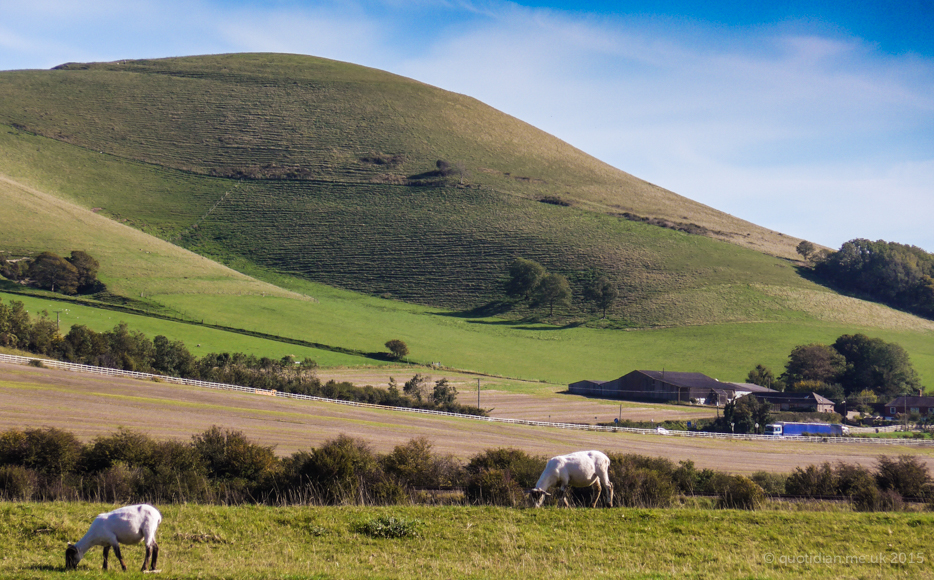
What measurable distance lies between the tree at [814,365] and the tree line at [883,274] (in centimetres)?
4784

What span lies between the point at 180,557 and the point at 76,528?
9.15 ft

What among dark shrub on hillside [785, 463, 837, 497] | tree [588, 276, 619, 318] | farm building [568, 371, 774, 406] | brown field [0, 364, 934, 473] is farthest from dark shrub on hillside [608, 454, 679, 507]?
tree [588, 276, 619, 318]

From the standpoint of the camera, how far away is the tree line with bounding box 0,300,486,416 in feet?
188

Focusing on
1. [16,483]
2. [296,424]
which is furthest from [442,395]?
[16,483]

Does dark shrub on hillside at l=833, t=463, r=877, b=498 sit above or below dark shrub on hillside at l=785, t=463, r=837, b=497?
above

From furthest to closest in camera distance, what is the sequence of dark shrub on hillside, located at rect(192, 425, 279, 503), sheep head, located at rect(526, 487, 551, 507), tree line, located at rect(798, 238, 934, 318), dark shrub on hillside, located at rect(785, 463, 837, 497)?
tree line, located at rect(798, 238, 934, 318) → dark shrub on hillside, located at rect(785, 463, 837, 497) → dark shrub on hillside, located at rect(192, 425, 279, 503) → sheep head, located at rect(526, 487, 551, 507)

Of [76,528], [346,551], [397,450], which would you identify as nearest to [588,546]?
[346,551]

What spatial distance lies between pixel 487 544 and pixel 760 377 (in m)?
86.3

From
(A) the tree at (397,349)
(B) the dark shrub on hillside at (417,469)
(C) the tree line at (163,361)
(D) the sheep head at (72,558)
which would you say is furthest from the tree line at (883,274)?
(D) the sheep head at (72,558)

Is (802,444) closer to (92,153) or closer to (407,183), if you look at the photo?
(407,183)

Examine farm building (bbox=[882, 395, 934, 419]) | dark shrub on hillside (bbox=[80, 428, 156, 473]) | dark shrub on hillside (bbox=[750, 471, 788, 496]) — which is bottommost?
farm building (bbox=[882, 395, 934, 419])

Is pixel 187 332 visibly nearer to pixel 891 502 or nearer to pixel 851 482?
pixel 851 482

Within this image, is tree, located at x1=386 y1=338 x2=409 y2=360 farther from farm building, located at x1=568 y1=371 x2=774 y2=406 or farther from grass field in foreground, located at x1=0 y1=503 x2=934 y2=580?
grass field in foreground, located at x1=0 y1=503 x2=934 y2=580

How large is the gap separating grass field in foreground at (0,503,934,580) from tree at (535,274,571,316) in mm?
98841
